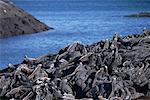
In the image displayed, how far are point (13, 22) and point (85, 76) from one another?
56.9 meters

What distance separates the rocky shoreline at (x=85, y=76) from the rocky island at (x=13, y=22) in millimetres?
51947

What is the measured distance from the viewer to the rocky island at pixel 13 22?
252ft

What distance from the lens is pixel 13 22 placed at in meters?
77.9

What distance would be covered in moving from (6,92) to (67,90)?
2661 millimetres

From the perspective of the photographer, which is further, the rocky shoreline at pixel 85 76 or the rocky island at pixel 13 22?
the rocky island at pixel 13 22

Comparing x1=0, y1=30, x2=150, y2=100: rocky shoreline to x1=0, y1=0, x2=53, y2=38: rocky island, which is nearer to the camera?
x1=0, y1=30, x2=150, y2=100: rocky shoreline

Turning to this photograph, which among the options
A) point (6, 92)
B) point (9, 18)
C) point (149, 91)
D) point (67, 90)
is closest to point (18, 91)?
point (6, 92)

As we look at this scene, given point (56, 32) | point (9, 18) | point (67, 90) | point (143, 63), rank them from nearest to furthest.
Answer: point (67, 90) → point (143, 63) → point (9, 18) → point (56, 32)

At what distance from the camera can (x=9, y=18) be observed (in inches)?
3051

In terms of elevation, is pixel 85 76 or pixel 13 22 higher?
pixel 85 76

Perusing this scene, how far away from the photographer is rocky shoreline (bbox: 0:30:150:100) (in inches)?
831

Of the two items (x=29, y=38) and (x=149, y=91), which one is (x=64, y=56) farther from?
(x=29, y=38)

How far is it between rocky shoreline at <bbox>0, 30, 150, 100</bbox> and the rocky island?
Answer: 170 ft

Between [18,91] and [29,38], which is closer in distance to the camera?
[18,91]
